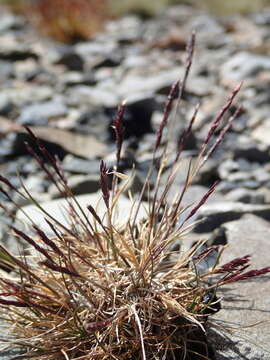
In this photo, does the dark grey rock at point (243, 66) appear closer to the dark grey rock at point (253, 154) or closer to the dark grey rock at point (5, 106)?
the dark grey rock at point (253, 154)

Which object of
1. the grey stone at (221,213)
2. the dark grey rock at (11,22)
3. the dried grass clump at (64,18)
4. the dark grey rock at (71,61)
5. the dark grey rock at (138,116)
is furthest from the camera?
the dark grey rock at (11,22)

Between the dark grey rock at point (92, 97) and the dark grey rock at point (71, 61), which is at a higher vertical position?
the dark grey rock at point (71, 61)

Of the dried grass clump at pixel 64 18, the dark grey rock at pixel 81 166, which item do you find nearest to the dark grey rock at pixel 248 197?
the dark grey rock at pixel 81 166

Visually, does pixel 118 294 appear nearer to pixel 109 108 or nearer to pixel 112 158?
pixel 112 158

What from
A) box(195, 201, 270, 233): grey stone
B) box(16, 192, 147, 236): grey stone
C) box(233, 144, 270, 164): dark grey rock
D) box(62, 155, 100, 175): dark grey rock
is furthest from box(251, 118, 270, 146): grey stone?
box(16, 192, 147, 236): grey stone

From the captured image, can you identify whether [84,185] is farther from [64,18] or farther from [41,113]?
[64,18]

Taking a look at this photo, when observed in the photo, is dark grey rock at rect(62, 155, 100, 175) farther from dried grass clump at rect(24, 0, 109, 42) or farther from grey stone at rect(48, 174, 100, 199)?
dried grass clump at rect(24, 0, 109, 42)

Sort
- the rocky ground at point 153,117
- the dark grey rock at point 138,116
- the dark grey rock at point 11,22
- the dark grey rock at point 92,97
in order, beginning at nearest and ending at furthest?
the rocky ground at point 153,117 < the dark grey rock at point 138,116 < the dark grey rock at point 92,97 < the dark grey rock at point 11,22
